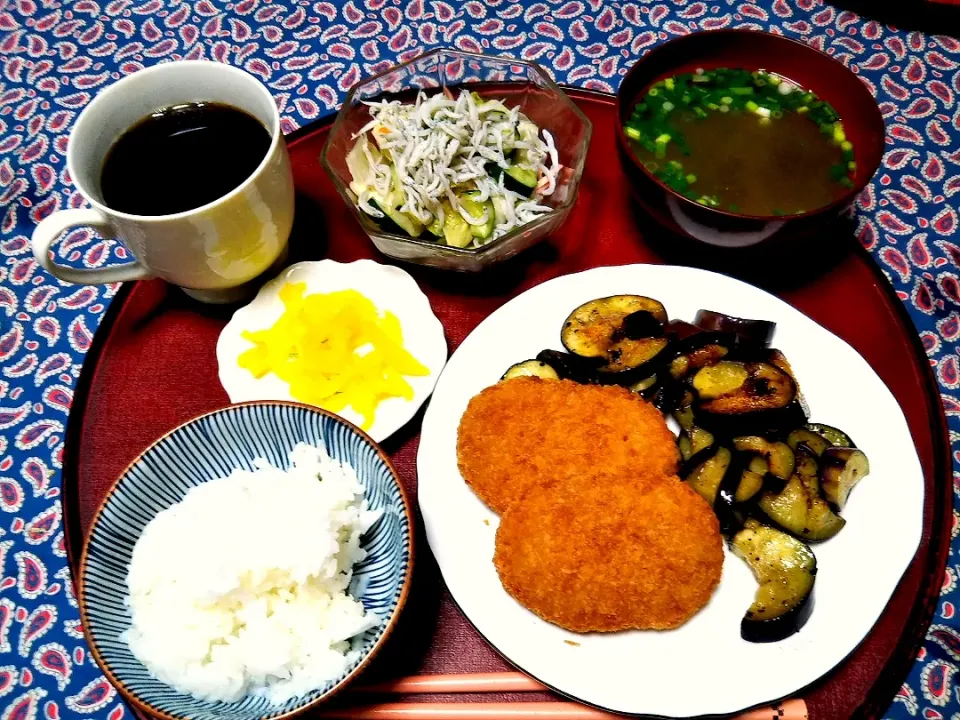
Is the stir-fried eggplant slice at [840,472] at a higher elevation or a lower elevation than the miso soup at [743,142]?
lower

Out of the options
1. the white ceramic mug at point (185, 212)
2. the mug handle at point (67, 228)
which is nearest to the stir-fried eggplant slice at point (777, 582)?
the white ceramic mug at point (185, 212)

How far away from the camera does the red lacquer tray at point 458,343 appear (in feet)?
5.54

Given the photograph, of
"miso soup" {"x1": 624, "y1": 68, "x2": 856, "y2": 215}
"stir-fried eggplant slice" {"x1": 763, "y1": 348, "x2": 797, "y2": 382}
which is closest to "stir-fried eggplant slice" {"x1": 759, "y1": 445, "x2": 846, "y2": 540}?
"stir-fried eggplant slice" {"x1": 763, "y1": 348, "x2": 797, "y2": 382}

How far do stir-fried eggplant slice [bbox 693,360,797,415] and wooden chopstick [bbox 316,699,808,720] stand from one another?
673 millimetres

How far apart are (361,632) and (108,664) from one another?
1.69 ft

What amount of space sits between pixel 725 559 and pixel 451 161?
1.40 m

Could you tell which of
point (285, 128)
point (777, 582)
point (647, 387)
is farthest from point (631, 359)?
point (285, 128)

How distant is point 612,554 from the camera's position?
1.64m

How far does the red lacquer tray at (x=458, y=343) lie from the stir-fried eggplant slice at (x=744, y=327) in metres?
0.27

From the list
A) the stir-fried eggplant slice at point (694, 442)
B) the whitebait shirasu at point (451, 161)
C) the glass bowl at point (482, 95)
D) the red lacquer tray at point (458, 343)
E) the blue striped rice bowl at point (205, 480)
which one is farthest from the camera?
the whitebait shirasu at point (451, 161)

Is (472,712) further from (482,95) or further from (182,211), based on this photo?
(482,95)

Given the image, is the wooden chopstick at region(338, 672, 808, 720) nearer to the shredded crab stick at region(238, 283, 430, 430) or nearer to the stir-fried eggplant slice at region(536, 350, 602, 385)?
the shredded crab stick at region(238, 283, 430, 430)

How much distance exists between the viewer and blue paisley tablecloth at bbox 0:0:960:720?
1.91 metres

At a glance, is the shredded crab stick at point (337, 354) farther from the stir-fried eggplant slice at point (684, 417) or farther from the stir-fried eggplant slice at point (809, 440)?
the stir-fried eggplant slice at point (809, 440)
